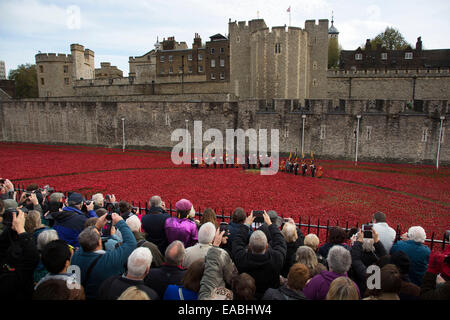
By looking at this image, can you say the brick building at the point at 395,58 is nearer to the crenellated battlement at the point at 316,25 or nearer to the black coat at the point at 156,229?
the crenellated battlement at the point at 316,25

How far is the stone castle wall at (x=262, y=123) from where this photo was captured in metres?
22.4

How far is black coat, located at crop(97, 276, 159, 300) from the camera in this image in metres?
2.90

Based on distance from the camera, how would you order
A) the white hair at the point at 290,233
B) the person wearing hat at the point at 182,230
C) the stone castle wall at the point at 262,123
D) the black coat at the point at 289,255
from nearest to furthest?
the black coat at the point at 289,255
the white hair at the point at 290,233
the person wearing hat at the point at 182,230
the stone castle wall at the point at 262,123

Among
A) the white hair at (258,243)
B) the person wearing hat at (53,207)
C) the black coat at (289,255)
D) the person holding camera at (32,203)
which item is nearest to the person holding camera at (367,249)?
the black coat at (289,255)

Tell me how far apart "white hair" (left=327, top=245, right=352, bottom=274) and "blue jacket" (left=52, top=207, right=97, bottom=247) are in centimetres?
392

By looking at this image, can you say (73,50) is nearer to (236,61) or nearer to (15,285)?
(236,61)

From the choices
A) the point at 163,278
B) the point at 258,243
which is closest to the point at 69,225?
the point at 163,278

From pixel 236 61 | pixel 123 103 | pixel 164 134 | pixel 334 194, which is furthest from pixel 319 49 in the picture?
pixel 334 194

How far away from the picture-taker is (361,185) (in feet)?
51.0

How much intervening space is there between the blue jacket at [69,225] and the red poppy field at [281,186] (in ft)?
17.7

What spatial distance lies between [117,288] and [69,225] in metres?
2.46

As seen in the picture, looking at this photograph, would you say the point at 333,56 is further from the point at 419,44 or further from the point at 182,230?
the point at 182,230

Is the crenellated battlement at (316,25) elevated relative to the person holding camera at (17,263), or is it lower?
elevated

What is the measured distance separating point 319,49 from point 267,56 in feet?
23.5
